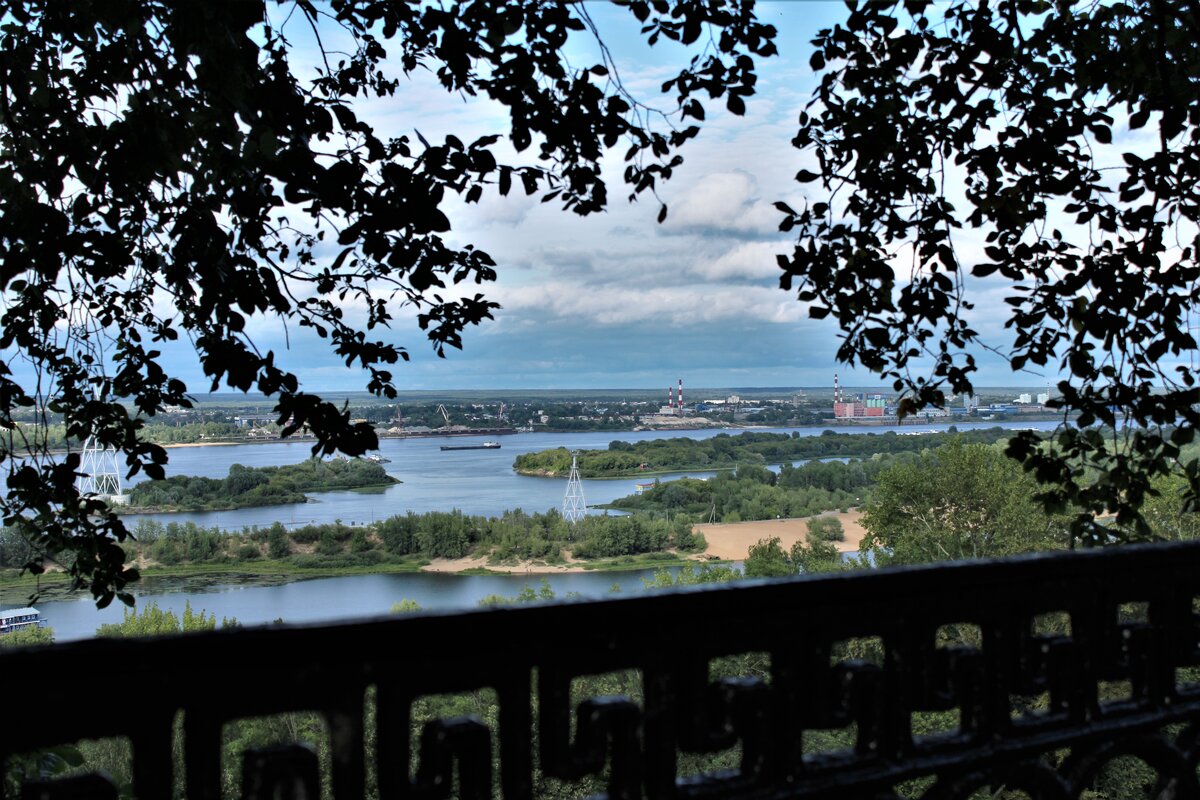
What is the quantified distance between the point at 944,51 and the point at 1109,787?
15190 mm

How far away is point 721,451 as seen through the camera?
23.9m

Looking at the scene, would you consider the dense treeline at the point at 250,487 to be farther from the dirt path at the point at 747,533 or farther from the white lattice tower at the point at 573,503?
the dirt path at the point at 747,533

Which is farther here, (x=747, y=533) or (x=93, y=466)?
(x=747, y=533)

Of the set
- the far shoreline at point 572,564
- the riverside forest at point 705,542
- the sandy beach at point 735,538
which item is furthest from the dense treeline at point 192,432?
the sandy beach at point 735,538

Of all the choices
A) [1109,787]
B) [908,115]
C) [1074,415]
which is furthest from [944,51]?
[1109,787]

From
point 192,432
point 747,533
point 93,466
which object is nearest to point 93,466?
point 93,466

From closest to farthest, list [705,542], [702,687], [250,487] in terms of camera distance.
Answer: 1. [702,687]
2. [250,487]
3. [705,542]

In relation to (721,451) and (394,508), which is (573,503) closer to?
(721,451)

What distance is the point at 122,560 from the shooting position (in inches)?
134

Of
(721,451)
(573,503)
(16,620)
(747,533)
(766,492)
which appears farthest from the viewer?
(747,533)

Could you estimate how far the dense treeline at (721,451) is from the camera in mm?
22375

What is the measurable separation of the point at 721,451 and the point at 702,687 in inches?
907

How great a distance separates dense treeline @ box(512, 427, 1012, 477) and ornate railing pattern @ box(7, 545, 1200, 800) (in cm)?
2075

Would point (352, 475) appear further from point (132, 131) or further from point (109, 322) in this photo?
point (132, 131)
